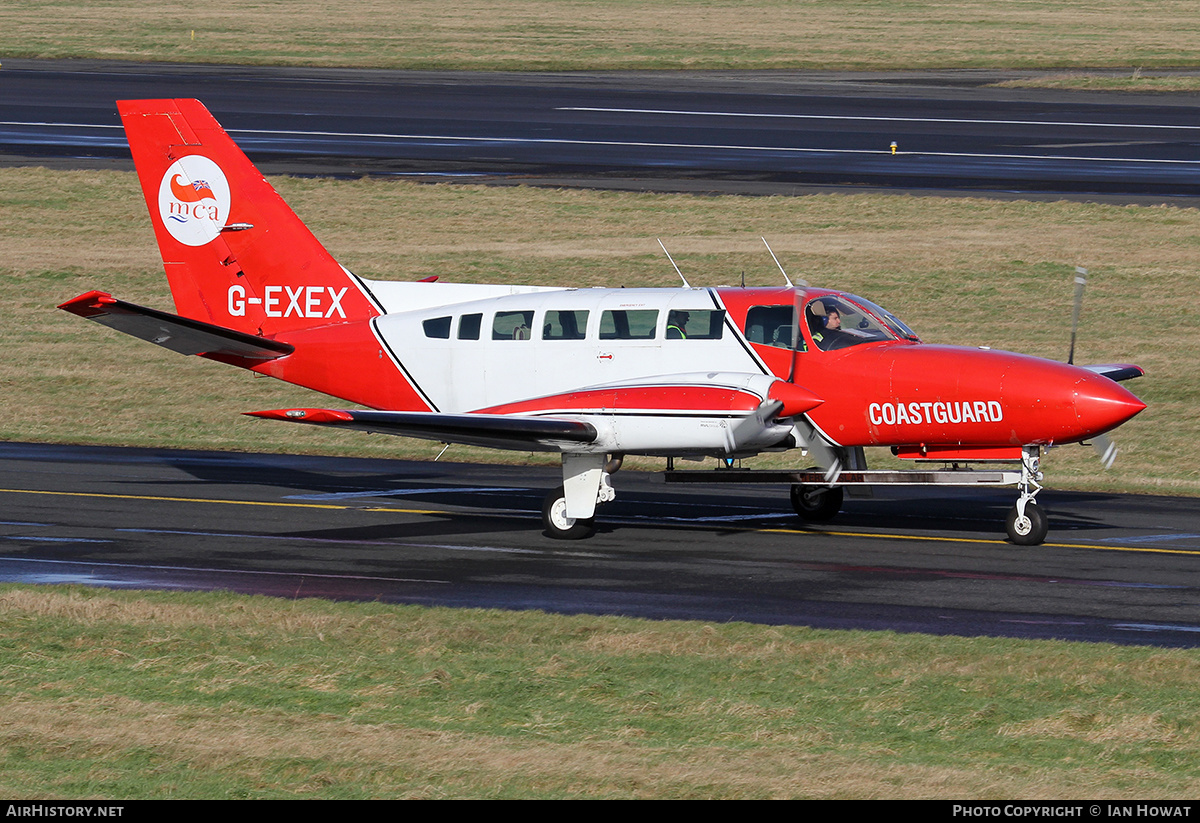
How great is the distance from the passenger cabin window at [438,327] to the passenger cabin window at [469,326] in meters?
0.19

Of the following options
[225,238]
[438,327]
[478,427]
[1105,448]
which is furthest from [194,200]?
[1105,448]

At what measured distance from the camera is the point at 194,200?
23203mm

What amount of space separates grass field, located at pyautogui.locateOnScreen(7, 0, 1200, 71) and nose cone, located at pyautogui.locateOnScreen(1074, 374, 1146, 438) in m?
53.9

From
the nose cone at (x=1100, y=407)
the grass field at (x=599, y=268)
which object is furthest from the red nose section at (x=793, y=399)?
the grass field at (x=599, y=268)

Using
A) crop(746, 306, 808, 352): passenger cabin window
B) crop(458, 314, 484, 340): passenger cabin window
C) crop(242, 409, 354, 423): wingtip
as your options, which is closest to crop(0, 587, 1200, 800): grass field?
crop(242, 409, 354, 423): wingtip

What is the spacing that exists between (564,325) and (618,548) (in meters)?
3.00

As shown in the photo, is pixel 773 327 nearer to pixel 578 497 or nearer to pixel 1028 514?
pixel 578 497

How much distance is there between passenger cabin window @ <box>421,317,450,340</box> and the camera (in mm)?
21547

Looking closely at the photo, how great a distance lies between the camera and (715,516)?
22.2 meters

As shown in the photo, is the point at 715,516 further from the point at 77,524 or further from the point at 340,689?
the point at 340,689

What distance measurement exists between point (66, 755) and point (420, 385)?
10850 mm

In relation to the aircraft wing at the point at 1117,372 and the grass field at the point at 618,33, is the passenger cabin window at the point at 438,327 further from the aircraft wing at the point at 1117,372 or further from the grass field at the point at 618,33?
the grass field at the point at 618,33

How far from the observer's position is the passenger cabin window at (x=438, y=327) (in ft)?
70.7

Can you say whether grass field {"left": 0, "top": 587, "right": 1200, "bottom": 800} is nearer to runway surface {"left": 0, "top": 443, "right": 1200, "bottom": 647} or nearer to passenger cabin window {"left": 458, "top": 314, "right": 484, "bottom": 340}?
runway surface {"left": 0, "top": 443, "right": 1200, "bottom": 647}
